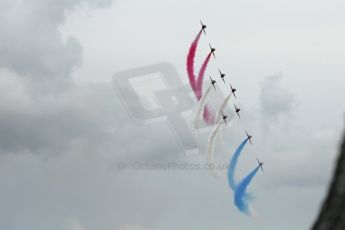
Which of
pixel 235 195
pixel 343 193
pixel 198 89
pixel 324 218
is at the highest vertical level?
pixel 343 193

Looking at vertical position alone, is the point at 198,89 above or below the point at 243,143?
above

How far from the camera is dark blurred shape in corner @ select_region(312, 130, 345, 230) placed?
7297 millimetres

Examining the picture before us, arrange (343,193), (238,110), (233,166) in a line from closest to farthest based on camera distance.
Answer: (343,193) → (233,166) → (238,110)

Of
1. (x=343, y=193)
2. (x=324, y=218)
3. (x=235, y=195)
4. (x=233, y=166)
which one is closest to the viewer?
(x=343, y=193)

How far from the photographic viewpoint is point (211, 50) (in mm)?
117812

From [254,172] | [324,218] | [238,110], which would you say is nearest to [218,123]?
[238,110]

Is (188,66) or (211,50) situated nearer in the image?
(188,66)

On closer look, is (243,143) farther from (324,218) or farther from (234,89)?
(324,218)

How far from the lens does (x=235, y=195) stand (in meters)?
106

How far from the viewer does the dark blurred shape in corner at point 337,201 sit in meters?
7.30

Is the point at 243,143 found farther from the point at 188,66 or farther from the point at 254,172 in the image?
the point at 188,66

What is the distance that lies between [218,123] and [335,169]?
357 ft

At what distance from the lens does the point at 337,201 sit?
290 inches

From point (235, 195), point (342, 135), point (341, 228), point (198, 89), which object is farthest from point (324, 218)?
point (198, 89)
